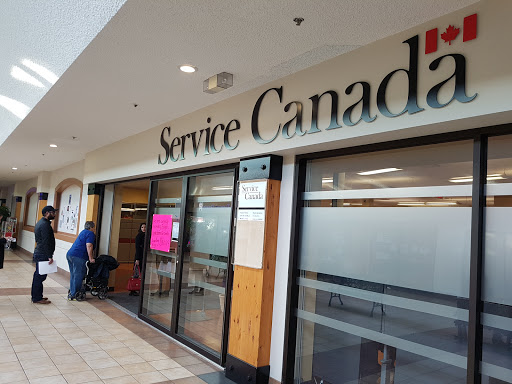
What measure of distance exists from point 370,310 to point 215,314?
2.15m

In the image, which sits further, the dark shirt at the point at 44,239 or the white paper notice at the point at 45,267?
the dark shirt at the point at 44,239

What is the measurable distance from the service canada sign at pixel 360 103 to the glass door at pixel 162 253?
1.30 meters

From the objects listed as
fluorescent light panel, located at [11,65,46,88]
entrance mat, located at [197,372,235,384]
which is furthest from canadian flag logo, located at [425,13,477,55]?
fluorescent light panel, located at [11,65,46,88]

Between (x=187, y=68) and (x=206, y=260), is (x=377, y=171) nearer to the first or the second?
(x=187, y=68)

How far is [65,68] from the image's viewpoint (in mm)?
3771

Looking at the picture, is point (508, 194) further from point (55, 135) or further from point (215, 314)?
point (55, 135)

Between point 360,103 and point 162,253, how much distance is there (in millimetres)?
3888

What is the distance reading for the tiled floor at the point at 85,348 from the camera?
12.9ft

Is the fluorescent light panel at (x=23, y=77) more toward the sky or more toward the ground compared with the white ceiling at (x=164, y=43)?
more toward the sky

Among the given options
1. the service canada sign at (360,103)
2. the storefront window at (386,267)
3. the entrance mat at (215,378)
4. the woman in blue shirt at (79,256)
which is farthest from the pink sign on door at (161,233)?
the storefront window at (386,267)

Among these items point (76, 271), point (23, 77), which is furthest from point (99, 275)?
point (23, 77)

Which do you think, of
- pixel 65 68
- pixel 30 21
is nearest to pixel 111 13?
pixel 65 68

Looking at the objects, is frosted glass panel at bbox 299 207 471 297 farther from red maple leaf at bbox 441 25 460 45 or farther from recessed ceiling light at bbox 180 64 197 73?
→ recessed ceiling light at bbox 180 64 197 73

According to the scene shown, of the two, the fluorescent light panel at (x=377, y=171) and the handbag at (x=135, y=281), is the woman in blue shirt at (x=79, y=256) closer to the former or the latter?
the handbag at (x=135, y=281)
